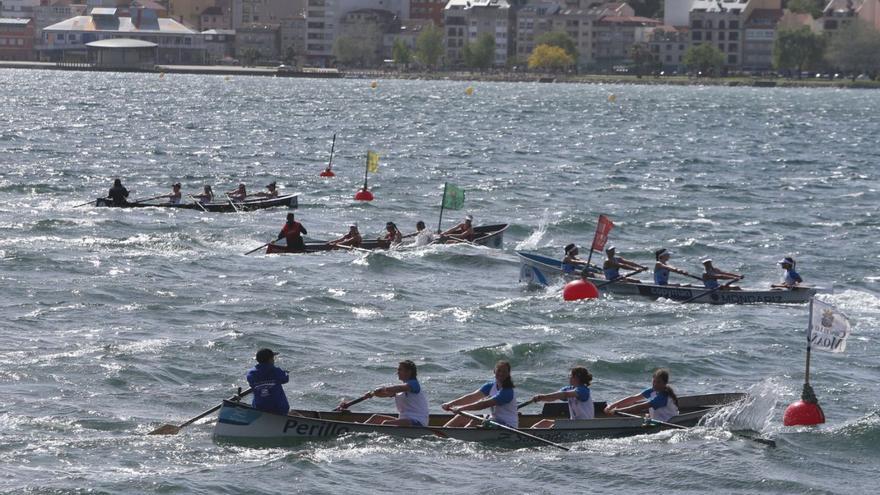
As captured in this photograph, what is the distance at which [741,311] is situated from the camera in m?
37.5

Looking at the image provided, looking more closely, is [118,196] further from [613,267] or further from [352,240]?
[613,267]

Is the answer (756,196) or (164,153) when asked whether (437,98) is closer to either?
(164,153)

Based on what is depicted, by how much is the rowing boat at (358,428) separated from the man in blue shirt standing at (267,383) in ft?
0.41

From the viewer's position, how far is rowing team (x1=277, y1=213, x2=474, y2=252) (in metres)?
43.9

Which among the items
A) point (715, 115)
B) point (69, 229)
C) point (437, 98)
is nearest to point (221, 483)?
point (69, 229)

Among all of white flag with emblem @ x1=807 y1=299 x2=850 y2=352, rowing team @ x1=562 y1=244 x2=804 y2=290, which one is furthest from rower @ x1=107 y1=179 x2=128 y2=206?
white flag with emblem @ x1=807 y1=299 x2=850 y2=352

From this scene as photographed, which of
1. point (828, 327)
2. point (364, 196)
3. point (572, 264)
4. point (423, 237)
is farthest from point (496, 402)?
point (364, 196)

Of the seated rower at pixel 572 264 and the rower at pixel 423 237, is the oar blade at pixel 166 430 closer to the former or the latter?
the seated rower at pixel 572 264

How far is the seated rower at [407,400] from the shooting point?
24344 millimetres

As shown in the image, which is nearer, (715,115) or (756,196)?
(756,196)

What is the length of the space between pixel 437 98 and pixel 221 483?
155m

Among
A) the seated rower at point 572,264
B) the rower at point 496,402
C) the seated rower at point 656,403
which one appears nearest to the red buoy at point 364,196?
the seated rower at point 572,264

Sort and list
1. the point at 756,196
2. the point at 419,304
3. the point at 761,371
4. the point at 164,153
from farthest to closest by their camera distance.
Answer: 1. the point at 164,153
2. the point at 756,196
3. the point at 419,304
4. the point at 761,371

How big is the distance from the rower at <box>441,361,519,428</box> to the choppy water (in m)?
0.55
